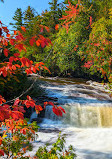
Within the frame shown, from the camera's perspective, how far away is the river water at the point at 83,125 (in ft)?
14.7

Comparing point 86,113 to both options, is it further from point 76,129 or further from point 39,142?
point 39,142

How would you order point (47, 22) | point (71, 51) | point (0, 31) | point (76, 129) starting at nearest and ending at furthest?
1. point (0, 31)
2. point (76, 129)
3. point (71, 51)
4. point (47, 22)

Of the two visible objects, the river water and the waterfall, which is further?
the waterfall

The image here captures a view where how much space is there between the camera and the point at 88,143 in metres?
4.79

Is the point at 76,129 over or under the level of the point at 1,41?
under

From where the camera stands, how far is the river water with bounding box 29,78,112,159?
4495mm

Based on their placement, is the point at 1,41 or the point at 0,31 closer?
the point at 0,31

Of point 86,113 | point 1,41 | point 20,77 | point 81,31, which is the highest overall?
point 81,31

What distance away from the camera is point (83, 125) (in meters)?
6.60

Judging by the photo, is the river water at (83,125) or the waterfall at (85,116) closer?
the river water at (83,125)

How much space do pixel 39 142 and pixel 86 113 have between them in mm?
2639

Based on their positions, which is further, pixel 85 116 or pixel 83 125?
pixel 85 116

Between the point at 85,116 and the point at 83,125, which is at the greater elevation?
the point at 85,116

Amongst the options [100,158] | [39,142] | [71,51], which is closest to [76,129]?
[39,142]
